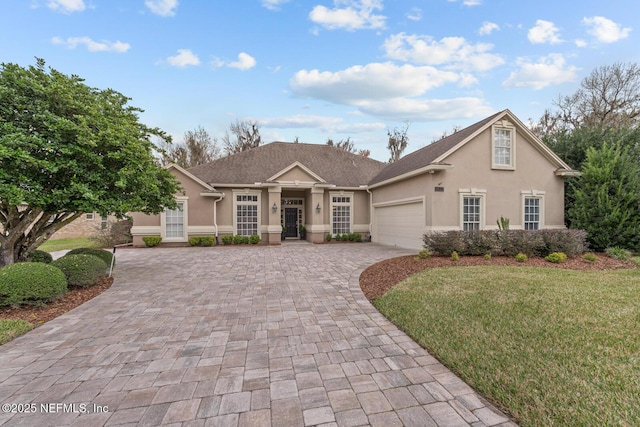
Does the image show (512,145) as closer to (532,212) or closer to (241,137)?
(532,212)

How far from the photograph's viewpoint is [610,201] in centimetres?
1002

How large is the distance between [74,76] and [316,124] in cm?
1985

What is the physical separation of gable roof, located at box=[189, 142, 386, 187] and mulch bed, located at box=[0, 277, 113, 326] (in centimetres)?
941

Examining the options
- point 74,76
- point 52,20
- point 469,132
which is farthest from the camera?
point 469,132

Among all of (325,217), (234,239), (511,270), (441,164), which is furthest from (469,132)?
(234,239)

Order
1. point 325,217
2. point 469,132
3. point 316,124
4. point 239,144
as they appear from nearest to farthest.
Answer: point 469,132, point 325,217, point 316,124, point 239,144

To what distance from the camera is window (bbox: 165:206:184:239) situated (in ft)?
45.0

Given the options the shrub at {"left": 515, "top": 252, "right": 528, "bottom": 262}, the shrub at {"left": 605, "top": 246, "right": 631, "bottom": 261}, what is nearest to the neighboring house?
the shrub at {"left": 605, "top": 246, "right": 631, "bottom": 261}

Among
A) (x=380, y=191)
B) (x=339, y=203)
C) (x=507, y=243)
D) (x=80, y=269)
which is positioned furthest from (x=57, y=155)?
(x=380, y=191)

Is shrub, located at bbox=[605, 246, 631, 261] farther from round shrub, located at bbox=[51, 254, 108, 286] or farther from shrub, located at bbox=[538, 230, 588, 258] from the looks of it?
round shrub, located at bbox=[51, 254, 108, 286]

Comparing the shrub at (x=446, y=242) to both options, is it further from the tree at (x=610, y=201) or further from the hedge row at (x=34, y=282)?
the hedge row at (x=34, y=282)

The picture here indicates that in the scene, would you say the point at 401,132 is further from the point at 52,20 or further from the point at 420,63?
the point at 52,20

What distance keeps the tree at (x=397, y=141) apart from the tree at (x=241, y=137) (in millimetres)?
13353

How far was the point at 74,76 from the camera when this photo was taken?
641cm
